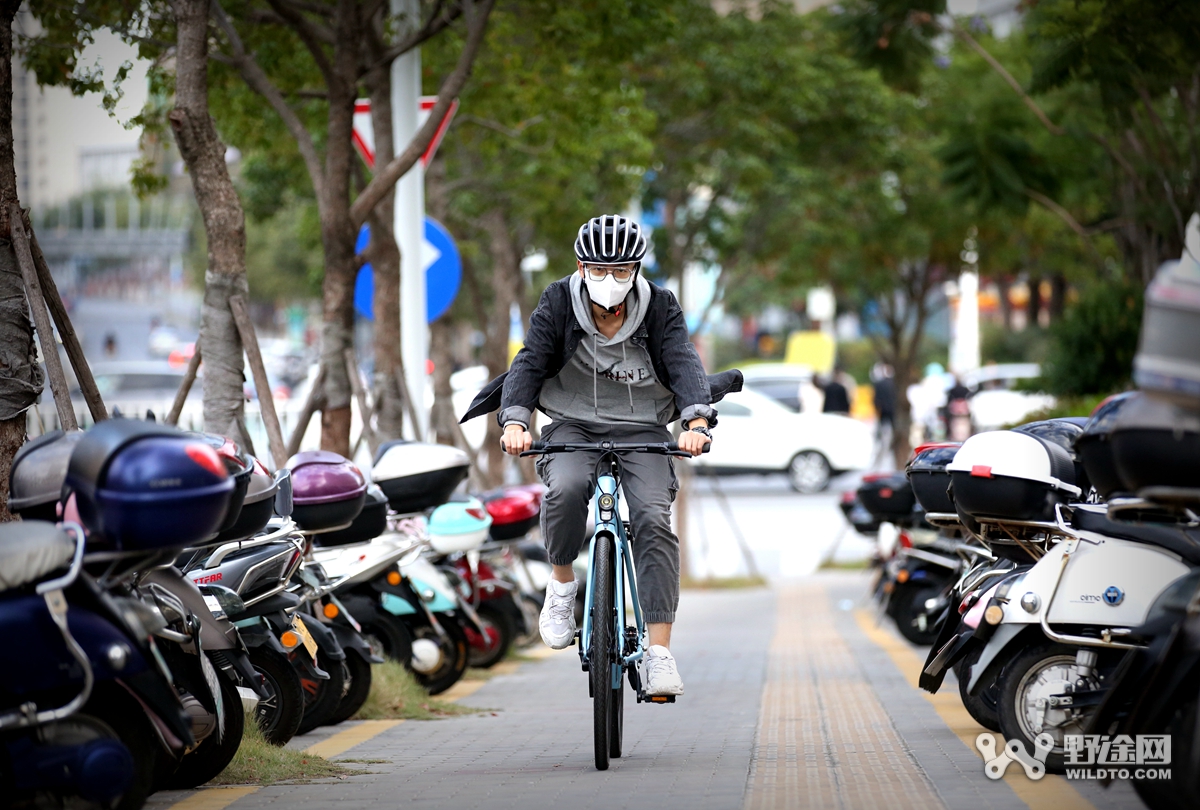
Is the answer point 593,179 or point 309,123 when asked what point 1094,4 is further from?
point 593,179

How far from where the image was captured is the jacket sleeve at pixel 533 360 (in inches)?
246

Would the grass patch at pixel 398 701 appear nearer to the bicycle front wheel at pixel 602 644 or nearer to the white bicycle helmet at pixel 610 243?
the bicycle front wheel at pixel 602 644

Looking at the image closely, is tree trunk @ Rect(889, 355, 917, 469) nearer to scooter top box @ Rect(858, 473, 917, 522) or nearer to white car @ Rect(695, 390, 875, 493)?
white car @ Rect(695, 390, 875, 493)

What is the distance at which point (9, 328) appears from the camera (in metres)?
6.61

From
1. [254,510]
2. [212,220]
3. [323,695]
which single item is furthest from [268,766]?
[212,220]

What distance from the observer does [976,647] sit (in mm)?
6203

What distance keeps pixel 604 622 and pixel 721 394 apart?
112 centimetres

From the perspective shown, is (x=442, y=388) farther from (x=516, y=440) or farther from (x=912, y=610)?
(x=516, y=440)

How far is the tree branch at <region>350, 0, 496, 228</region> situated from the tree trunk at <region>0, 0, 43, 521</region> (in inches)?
146

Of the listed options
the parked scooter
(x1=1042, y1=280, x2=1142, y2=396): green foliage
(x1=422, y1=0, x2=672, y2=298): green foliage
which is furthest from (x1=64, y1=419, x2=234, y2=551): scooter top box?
(x1=1042, y1=280, x2=1142, y2=396): green foliage

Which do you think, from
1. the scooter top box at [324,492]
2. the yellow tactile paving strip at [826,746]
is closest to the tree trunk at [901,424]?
the yellow tactile paving strip at [826,746]

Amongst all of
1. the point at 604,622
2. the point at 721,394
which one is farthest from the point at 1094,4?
the point at 604,622

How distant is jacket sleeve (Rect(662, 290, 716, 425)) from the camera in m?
6.16

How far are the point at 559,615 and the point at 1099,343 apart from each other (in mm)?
12161
